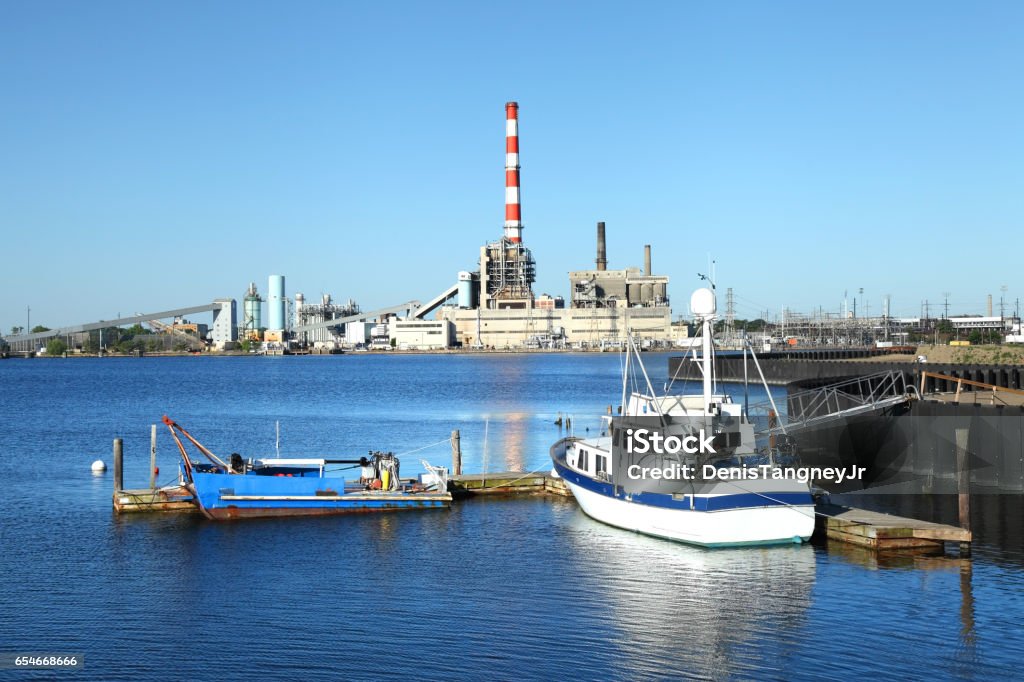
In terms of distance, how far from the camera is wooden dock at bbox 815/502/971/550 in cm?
2561

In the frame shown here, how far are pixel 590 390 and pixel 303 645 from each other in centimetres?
8394

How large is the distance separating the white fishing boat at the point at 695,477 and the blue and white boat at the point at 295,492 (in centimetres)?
540

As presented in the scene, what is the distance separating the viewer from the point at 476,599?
22.7 metres

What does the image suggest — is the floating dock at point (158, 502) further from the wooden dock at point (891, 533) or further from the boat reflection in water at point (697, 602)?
the wooden dock at point (891, 533)

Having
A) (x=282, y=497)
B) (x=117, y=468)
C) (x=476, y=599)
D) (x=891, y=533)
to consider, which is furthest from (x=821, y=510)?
(x=117, y=468)

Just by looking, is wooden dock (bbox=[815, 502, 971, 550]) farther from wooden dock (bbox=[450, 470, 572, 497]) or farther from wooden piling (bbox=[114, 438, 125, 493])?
wooden piling (bbox=[114, 438, 125, 493])

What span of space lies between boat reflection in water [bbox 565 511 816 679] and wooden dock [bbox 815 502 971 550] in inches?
53.6

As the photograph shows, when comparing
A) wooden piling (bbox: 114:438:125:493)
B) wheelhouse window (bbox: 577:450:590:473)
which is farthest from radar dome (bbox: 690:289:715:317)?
wooden piling (bbox: 114:438:125:493)

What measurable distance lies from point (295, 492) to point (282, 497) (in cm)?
44

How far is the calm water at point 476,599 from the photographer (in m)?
18.7

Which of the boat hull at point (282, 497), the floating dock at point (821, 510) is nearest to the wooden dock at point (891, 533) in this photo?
the floating dock at point (821, 510)

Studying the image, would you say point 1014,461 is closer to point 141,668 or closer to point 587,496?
point 587,496

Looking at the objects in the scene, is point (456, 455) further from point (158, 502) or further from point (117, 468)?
point (117, 468)

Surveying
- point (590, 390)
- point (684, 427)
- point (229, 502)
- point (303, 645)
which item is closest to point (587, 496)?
point (684, 427)
